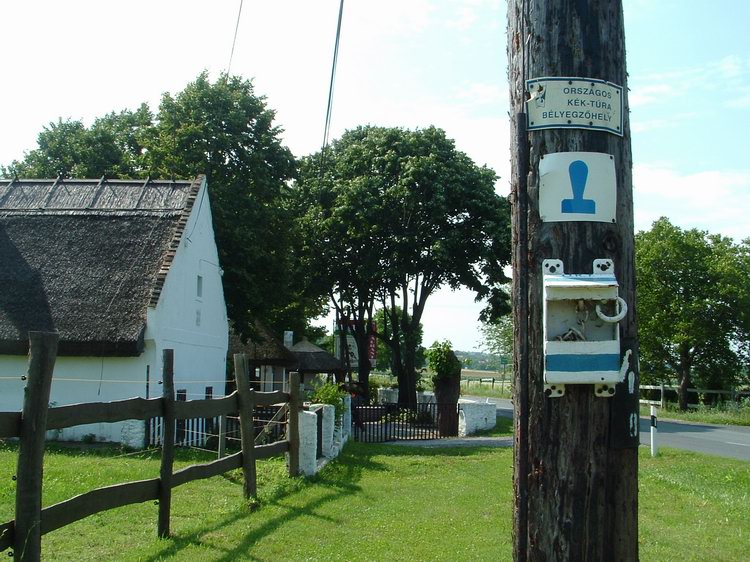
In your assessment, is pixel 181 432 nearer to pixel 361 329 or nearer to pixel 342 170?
pixel 342 170

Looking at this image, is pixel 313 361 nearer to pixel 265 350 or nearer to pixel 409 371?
pixel 265 350

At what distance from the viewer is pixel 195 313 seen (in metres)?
22.7

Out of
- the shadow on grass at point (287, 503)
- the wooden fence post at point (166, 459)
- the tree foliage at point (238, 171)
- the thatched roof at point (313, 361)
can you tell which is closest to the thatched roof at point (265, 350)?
the thatched roof at point (313, 361)

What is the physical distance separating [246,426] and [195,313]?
13.2 metres

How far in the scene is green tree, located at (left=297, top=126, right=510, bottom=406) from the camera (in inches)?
1315

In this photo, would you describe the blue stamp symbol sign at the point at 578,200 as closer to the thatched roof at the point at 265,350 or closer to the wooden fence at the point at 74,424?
the wooden fence at the point at 74,424

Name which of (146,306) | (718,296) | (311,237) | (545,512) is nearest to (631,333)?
(545,512)

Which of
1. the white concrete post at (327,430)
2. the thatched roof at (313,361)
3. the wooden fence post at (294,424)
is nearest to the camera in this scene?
the wooden fence post at (294,424)

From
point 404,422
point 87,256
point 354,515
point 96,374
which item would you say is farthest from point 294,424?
point 404,422

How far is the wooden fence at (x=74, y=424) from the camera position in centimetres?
570

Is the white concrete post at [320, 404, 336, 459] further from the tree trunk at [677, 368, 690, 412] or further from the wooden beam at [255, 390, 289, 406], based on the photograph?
the tree trunk at [677, 368, 690, 412]

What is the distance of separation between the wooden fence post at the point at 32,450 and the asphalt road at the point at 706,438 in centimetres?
1668

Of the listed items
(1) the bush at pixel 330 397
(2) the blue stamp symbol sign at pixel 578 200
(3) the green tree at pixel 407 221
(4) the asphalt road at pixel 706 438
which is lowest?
(4) the asphalt road at pixel 706 438

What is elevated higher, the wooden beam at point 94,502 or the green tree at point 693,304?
the green tree at point 693,304
